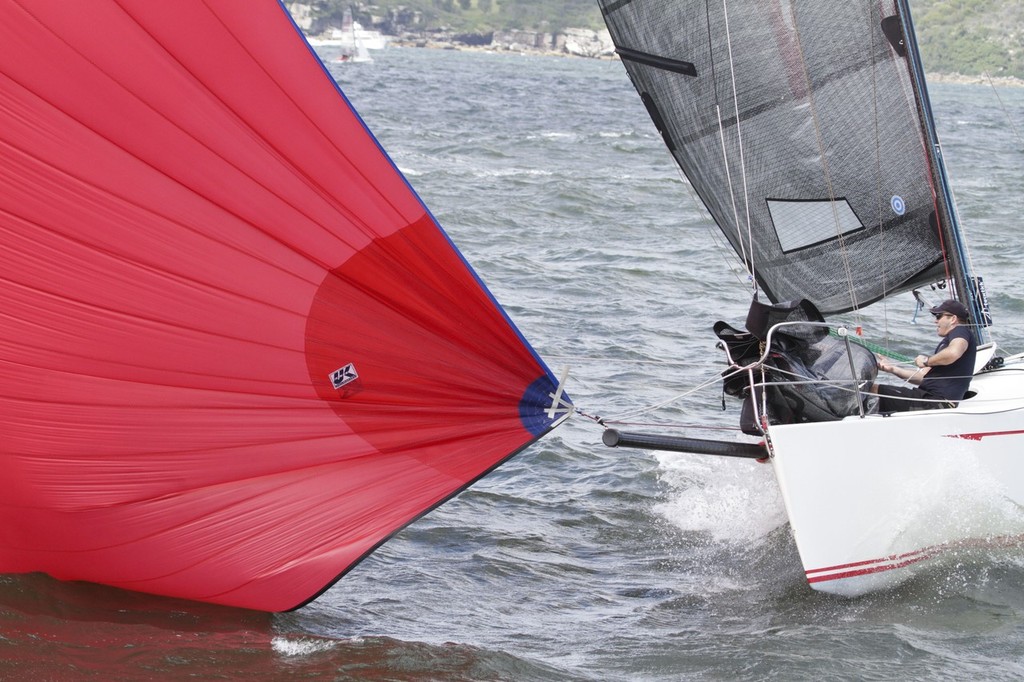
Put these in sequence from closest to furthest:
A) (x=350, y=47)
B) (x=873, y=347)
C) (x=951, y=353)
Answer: (x=951, y=353) → (x=873, y=347) → (x=350, y=47)

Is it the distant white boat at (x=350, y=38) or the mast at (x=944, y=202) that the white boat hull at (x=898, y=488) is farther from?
the distant white boat at (x=350, y=38)

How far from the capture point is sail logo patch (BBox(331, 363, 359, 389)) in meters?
4.62

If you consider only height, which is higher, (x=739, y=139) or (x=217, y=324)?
(x=217, y=324)

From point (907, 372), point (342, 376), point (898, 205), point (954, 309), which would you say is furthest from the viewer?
point (898, 205)

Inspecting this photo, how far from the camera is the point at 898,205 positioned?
723 cm

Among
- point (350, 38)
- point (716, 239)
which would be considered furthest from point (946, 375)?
point (350, 38)

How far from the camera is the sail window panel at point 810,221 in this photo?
7.32 meters

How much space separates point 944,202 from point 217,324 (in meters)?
4.26

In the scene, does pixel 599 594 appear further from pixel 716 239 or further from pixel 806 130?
pixel 716 239

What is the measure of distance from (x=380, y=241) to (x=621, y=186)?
14760mm

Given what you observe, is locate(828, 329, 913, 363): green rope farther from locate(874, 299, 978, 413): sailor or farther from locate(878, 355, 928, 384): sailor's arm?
locate(874, 299, 978, 413): sailor

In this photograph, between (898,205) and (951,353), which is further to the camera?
(898,205)

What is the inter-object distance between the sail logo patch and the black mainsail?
321 centimetres

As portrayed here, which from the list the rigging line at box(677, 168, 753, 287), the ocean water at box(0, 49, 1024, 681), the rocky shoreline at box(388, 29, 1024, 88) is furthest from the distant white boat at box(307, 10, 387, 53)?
the ocean water at box(0, 49, 1024, 681)
